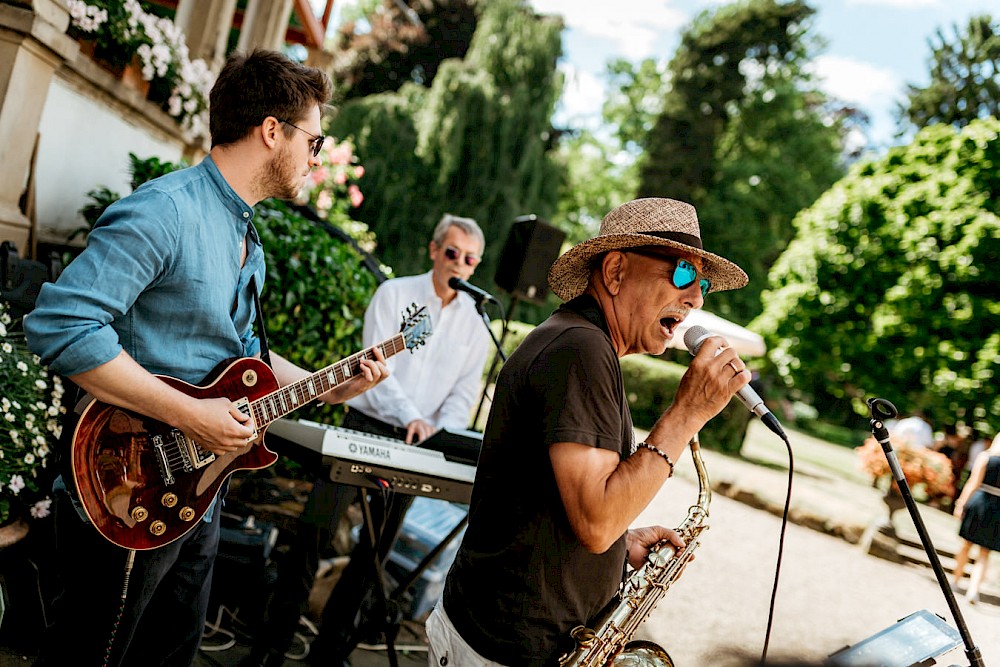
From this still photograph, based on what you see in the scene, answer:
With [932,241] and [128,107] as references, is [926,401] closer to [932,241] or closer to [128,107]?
[932,241]

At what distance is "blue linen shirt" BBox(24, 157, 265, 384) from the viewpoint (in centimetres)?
179

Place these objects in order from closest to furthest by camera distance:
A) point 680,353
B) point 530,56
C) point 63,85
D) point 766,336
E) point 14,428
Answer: point 14,428, point 63,85, point 766,336, point 530,56, point 680,353

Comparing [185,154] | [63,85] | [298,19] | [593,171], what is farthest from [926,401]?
[593,171]

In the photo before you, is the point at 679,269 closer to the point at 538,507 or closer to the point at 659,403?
the point at 538,507

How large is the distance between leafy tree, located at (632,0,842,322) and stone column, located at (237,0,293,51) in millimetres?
22041

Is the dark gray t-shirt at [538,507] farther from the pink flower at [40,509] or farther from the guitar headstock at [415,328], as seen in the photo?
the pink flower at [40,509]

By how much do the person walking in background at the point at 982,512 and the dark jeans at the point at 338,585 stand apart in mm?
6459

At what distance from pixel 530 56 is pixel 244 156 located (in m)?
19.8

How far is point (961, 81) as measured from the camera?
76.9ft

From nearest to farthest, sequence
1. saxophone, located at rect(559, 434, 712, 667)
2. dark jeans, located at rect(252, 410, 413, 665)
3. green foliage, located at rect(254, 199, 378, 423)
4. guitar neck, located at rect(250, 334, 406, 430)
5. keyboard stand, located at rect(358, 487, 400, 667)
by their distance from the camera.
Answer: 1. saxophone, located at rect(559, 434, 712, 667)
2. guitar neck, located at rect(250, 334, 406, 430)
3. keyboard stand, located at rect(358, 487, 400, 667)
4. dark jeans, located at rect(252, 410, 413, 665)
5. green foliage, located at rect(254, 199, 378, 423)

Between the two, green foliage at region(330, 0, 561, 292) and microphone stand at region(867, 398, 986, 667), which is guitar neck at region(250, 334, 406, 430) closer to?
microphone stand at region(867, 398, 986, 667)

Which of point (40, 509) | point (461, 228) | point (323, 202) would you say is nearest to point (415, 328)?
point (461, 228)

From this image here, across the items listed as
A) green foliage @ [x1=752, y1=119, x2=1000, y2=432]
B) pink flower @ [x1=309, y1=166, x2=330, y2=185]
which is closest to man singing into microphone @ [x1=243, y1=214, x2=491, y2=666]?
pink flower @ [x1=309, y1=166, x2=330, y2=185]

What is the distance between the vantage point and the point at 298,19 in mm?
9695
